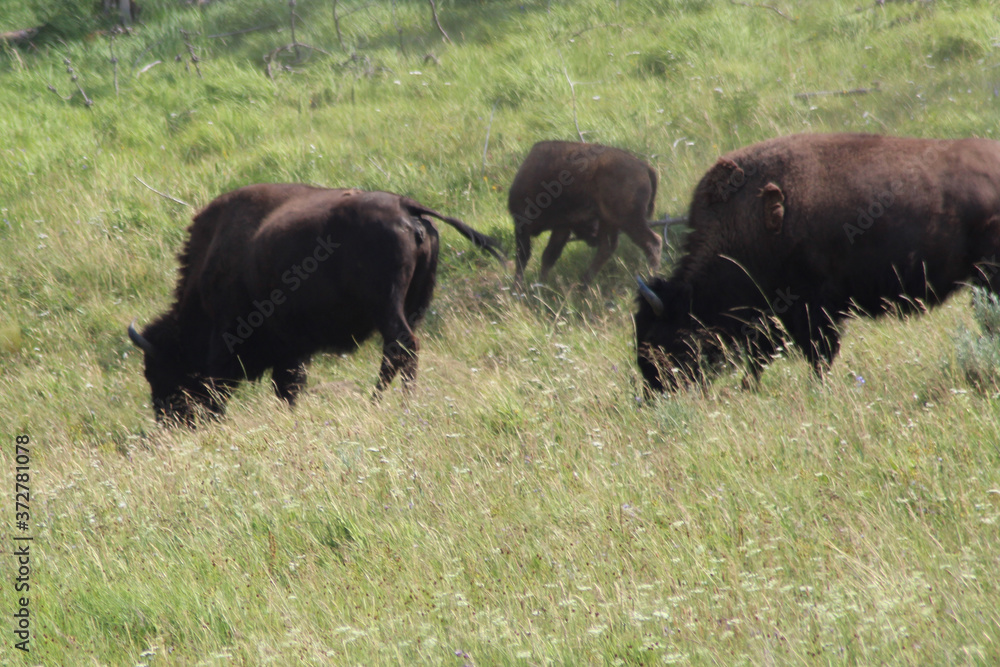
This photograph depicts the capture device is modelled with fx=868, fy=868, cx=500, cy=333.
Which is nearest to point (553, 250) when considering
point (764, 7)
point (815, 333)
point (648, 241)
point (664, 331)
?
point (648, 241)

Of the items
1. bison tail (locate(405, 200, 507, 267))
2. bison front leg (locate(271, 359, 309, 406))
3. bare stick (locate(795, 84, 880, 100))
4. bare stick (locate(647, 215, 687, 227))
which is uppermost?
bison tail (locate(405, 200, 507, 267))

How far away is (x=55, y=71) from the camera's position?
585 inches

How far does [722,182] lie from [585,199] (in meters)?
2.78

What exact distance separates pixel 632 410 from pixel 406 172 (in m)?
6.81

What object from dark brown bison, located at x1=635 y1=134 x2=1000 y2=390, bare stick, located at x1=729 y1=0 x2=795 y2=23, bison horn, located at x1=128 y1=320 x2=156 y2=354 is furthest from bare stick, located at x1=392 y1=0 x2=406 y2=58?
dark brown bison, located at x1=635 y1=134 x2=1000 y2=390

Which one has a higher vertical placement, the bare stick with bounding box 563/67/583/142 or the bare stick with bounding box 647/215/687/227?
the bare stick with bounding box 563/67/583/142

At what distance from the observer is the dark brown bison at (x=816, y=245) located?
512cm

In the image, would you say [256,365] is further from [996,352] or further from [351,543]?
[996,352]

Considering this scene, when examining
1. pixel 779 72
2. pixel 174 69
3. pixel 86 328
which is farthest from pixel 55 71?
pixel 779 72

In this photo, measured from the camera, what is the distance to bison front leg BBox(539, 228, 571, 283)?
28.6 ft

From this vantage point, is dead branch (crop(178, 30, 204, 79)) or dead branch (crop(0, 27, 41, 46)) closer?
dead branch (crop(178, 30, 204, 79))
